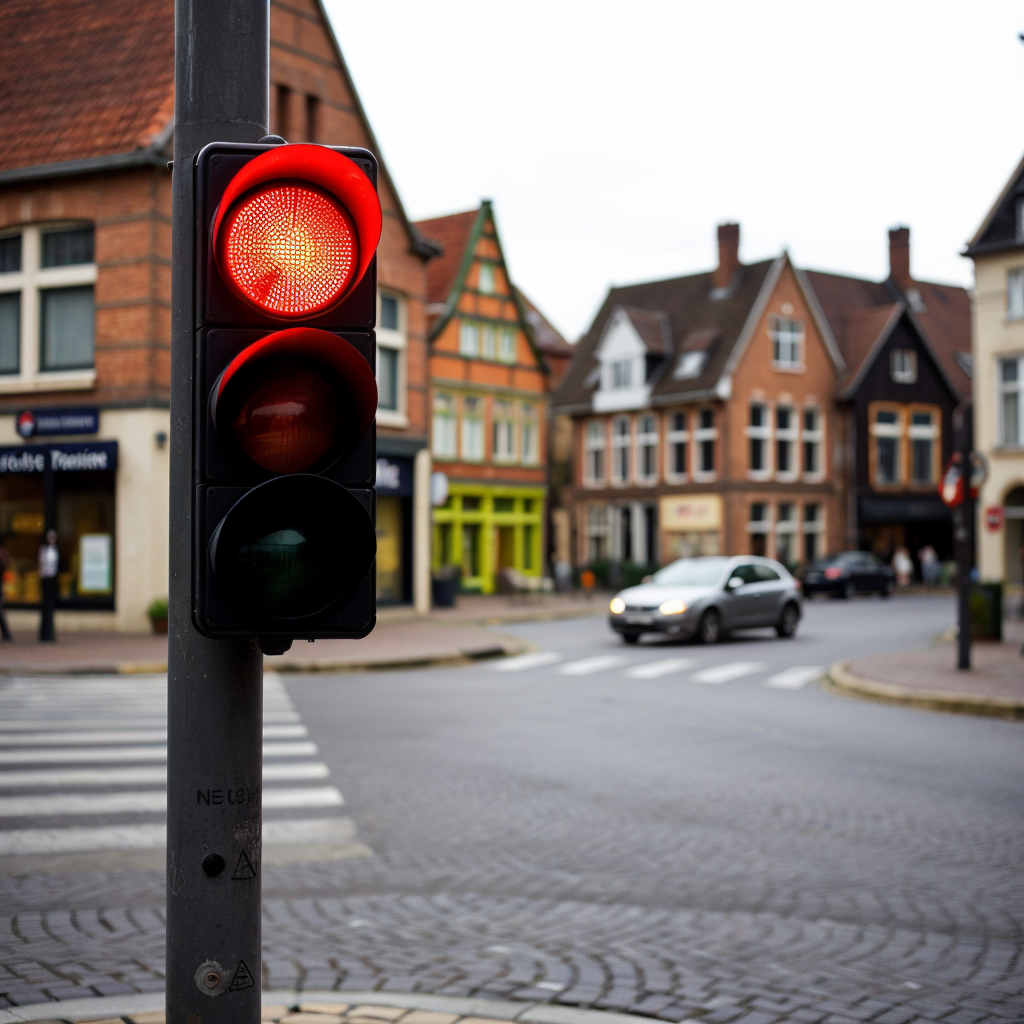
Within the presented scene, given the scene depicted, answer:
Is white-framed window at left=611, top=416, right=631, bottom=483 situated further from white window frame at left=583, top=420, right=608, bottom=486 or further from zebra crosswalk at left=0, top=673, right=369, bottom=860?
zebra crosswalk at left=0, top=673, right=369, bottom=860

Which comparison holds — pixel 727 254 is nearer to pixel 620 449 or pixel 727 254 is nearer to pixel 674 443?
pixel 674 443

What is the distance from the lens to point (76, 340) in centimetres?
2344

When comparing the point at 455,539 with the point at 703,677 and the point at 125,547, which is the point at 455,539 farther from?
the point at 703,677

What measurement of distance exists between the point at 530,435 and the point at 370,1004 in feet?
133

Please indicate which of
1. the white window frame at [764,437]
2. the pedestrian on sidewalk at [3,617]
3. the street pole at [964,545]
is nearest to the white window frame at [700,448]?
the white window frame at [764,437]

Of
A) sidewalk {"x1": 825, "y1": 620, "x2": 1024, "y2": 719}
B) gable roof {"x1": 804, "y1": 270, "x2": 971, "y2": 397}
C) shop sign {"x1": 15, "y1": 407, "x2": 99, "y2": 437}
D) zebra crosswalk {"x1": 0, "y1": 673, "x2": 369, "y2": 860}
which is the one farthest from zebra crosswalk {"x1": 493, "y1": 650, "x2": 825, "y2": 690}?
gable roof {"x1": 804, "y1": 270, "x2": 971, "y2": 397}

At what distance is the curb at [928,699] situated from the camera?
1334 centimetres

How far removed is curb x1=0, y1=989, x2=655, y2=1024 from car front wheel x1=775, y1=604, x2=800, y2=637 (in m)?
20.4

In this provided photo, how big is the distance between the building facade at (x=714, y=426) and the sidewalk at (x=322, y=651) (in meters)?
20.5

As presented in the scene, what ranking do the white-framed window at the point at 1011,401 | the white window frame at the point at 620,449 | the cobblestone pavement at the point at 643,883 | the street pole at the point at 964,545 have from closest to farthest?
1. the cobblestone pavement at the point at 643,883
2. the street pole at the point at 964,545
3. the white-framed window at the point at 1011,401
4. the white window frame at the point at 620,449

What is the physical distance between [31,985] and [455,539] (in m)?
37.6

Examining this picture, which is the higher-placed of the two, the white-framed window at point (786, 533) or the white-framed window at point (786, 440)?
the white-framed window at point (786, 440)

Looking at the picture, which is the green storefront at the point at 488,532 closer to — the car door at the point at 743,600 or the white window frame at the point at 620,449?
the white window frame at the point at 620,449

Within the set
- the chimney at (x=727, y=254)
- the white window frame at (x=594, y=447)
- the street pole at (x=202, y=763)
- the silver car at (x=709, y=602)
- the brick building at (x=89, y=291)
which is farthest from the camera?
the white window frame at (x=594, y=447)
